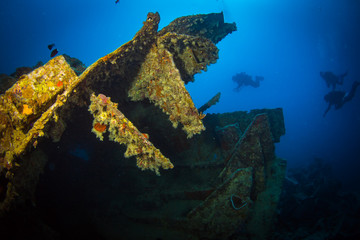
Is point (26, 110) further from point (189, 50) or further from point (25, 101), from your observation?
point (189, 50)

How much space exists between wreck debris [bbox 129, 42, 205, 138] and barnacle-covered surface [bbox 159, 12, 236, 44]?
1842 mm

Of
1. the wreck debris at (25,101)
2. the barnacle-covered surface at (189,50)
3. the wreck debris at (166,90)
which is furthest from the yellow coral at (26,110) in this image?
the barnacle-covered surface at (189,50)

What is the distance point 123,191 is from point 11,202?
2.48 m

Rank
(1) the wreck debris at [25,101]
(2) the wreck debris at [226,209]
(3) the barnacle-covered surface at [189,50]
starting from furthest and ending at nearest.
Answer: (3) the barnacle-covered surface at [189,50], (2) the wreck debris at [226,209], (1) the wreck debris at [25,101]

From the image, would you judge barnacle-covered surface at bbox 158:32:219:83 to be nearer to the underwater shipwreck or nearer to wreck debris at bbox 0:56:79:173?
the underwater shipwreck

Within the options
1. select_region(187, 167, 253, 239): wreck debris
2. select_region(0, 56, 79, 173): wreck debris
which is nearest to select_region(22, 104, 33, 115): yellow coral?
select_region(0, 56, 79, 173): wreck debris

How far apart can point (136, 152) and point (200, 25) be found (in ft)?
15.7

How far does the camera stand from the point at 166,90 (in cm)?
337

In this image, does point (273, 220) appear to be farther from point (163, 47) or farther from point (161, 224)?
point (163, 47)

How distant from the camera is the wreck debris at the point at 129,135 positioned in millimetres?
2473

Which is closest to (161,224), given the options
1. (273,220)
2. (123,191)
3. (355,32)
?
(123,191)

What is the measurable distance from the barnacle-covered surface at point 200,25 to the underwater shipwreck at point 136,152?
0.04 m

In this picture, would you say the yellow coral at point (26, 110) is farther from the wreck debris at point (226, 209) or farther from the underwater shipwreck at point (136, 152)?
the wreck debris at point (226, 209)

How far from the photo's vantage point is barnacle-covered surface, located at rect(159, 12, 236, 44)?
5.16 meters
